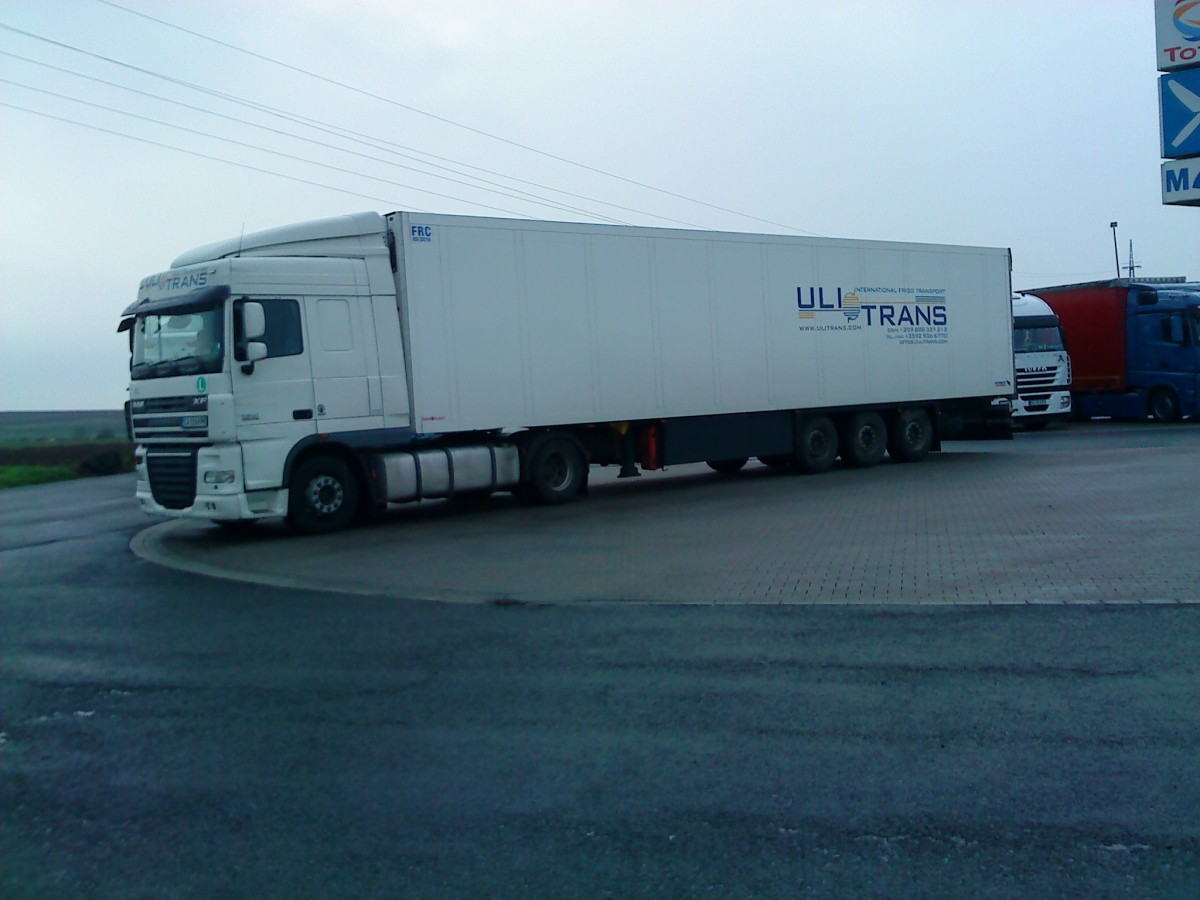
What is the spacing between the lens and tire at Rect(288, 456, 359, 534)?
49.1 ft

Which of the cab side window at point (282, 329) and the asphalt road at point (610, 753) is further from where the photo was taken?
the cab side window at point (282, 329)

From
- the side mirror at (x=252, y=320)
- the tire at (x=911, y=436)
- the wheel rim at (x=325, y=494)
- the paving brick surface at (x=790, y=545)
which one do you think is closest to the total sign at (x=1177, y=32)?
the paving brick surface at (x=790, y=545)

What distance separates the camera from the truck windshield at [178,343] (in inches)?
565

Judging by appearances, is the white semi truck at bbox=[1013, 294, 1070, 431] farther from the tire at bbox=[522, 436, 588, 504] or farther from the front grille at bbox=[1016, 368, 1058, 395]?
the tire at bbox=[522, 436, 588, 504]

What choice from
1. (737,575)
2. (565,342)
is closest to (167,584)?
(737,575)

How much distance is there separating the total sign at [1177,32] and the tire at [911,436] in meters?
7.11

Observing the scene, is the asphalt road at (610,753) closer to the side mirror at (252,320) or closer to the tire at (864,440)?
the side mirror at (252,320)

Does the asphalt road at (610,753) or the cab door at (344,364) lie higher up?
the cab door at (344,364)

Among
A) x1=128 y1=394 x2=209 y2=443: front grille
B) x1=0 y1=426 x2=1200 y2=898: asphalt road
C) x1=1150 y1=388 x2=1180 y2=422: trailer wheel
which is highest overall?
x1=128 y1=394 x2=209 y2=443: front grille

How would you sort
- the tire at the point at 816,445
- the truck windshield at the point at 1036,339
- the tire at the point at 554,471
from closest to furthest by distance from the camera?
the tire at the point at 554,471 < the tire at the point at 816,445 < the truck windshield at the point at 1036,339

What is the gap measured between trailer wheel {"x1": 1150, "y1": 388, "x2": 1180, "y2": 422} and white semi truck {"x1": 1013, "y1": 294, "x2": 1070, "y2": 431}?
251cm

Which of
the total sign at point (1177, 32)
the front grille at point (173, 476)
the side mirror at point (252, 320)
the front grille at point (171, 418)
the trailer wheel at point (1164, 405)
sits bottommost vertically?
the trailer wheel at point (1164, 405)

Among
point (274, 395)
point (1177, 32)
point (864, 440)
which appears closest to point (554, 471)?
point (274, 395)

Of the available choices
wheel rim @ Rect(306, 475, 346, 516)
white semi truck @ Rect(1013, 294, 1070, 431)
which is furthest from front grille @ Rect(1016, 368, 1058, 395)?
wheel rim @ Rect(306, 475, 346, 516)
